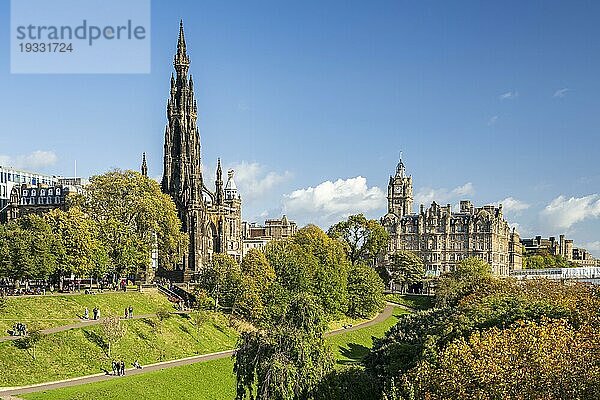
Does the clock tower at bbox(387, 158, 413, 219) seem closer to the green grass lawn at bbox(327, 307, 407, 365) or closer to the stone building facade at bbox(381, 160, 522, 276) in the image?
the stone building facade at bbox(381, 160, 522, 276)

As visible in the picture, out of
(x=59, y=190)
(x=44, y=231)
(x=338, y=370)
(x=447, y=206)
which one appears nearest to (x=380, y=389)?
(x=338, y=370)

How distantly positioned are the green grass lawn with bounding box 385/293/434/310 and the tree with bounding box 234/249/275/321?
4009 centimetres

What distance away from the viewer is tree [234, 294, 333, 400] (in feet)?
137

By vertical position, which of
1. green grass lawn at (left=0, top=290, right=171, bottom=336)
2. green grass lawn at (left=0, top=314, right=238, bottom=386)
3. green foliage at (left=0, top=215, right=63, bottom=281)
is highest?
green foliage at (left=0, top=215, right=63, bottom=281)

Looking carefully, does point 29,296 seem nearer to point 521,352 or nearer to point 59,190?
point 521,352

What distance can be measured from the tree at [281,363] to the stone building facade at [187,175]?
59964 mm

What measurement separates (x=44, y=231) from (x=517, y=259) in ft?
439

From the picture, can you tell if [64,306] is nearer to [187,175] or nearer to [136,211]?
[136,211]

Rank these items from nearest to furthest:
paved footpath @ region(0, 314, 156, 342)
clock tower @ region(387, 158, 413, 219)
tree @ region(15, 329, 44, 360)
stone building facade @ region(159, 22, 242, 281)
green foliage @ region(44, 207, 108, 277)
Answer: tree @ region(15, 329, 44, 360)
paved footpath @ region(0, 314, 156, 342)
green foliage @ region(44, 207, 108, 277)
stone building facade @ region(159, 22, 242, 281)
clock tower @ region(387, 158, 413, 219)

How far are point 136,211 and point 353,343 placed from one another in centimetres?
2973

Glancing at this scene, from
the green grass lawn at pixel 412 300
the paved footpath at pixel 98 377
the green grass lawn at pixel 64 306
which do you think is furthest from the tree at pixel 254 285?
the green grass lawn at pixel 412 300

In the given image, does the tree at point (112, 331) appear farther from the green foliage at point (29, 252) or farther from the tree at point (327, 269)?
the tree at point (327, 269)

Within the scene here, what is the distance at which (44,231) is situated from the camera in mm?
77625

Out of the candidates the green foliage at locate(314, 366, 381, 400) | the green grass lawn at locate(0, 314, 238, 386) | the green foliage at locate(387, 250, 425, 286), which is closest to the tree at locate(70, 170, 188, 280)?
the green grass lawn at locate(0, 314, 238, 386)
